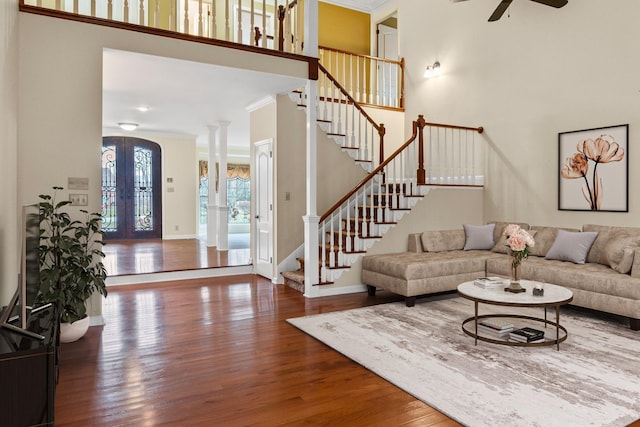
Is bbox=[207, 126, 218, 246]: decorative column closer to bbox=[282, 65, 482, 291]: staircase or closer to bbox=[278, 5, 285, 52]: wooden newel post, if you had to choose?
bbox=[282, 65, 482, 291]: staircase

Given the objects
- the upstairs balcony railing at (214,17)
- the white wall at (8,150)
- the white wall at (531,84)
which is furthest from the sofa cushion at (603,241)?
the white wall at (8,150)

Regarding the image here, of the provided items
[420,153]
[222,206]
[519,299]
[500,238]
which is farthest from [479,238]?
[222,206]

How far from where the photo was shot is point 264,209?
22.7 ft

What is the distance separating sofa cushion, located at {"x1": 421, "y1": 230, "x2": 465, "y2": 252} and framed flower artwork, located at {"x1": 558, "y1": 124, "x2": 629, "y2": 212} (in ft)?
4.50

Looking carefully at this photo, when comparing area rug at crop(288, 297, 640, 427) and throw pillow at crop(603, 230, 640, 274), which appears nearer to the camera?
area rug at crop(288, 297, 640, 427)

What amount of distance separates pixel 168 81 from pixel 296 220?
2600 mm

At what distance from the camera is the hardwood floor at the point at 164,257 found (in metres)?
6.92

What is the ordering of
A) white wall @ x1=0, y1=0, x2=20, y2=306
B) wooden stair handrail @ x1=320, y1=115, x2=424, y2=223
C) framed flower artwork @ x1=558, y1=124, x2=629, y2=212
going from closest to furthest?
white wall @ x1=0, y1=0, x2=20, y2=306 < framed flower artwork @ x1=558, y1=124, x2=629, y2=212 < wooden stair handrail @ x1=320, y1=115, x2=424, y2=223

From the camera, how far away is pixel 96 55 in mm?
4395

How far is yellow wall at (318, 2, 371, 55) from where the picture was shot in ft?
31.5

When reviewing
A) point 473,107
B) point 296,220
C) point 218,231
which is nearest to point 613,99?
point 473,107

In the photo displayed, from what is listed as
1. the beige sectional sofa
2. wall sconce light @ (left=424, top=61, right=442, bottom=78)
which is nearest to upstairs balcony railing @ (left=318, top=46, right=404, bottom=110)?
wall sconce light @ (left=424, top=61, right=442, bottom=78)

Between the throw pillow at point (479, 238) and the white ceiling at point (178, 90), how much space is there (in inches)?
125

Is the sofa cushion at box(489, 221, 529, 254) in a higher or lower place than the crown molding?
lower
